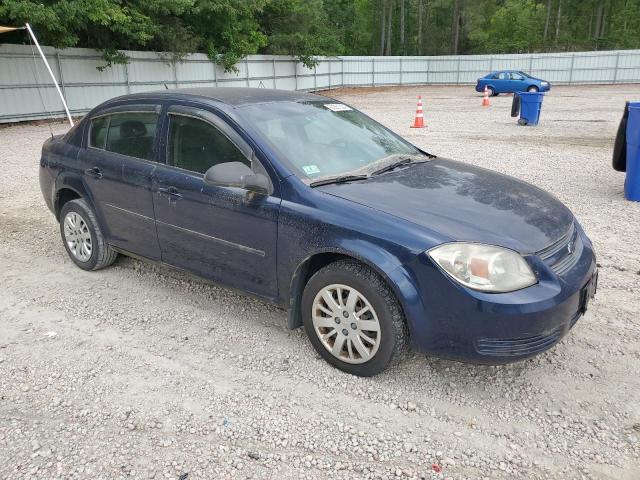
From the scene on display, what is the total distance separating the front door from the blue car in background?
27.8 meters

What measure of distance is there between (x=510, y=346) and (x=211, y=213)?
2.09 m

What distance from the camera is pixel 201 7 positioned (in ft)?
75.9

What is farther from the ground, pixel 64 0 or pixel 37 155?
pixel 64 0

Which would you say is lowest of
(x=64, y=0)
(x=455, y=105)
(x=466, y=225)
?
(x=455, y=105)

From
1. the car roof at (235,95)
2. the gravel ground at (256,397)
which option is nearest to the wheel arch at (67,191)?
the gravel ground at (256,397)

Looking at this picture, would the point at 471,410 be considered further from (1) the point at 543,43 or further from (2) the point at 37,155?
(1) the point at 543,43

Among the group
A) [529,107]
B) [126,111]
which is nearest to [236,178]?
[126,111]

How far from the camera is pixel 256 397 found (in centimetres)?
318

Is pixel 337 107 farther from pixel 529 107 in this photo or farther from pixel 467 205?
pixel 529 107

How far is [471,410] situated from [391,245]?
1029 mm

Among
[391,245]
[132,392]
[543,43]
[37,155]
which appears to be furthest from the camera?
[543,43]

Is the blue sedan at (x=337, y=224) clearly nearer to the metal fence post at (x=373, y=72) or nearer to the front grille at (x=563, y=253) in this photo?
the front grille at (x=563, y=253)

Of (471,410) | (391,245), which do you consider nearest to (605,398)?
(471,410)

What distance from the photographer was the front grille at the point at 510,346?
9.43 ft
